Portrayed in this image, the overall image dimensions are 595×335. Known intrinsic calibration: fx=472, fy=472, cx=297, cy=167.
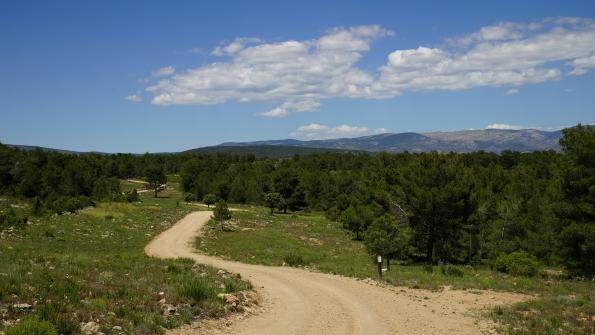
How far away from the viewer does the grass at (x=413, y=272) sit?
55.1ft

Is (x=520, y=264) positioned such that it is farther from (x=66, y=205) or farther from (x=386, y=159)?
(x=386, y=159)

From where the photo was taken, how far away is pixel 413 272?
96.8ft

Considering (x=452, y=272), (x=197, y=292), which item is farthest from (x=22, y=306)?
(x=452, y=272)

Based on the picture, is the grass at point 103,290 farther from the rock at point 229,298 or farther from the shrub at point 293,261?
the shrub at point 293,261

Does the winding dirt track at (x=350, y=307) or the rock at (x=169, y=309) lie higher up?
the rock at (x=169, y=309)

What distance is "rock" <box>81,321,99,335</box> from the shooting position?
11703 millimetres

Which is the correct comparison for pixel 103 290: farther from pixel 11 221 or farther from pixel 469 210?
pixel 469 210

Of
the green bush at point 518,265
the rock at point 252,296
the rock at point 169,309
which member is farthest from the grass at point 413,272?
the rock at point 169,309

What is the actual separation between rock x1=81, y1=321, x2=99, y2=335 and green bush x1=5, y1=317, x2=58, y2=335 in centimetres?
86

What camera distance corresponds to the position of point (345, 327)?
49.0 ft

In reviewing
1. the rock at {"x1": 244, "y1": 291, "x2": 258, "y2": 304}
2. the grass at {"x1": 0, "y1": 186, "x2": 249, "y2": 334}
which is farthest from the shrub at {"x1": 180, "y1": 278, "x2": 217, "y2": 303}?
the rock at {"x1": 244, "y1": 291, "x2": 258, "y2": 304}

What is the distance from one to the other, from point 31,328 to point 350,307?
1088 cm

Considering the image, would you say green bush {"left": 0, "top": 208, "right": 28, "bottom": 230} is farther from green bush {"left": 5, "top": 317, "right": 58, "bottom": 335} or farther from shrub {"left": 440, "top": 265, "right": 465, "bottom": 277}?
shrub {"left": 440, "top": 265, "right": 465, "bottom": 277}

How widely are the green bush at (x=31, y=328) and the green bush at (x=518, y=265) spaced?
28131 millimetres
